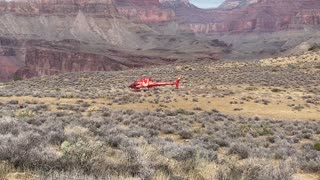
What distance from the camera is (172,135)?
17406mm

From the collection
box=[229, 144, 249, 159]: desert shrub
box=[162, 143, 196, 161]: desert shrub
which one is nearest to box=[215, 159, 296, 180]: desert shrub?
box=[162, 143, 196, 161]: desert shrub

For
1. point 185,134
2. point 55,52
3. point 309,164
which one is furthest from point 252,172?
point 55,52

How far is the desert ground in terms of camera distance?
28.4 ft

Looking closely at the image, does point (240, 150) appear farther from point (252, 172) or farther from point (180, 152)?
point (252, 172)

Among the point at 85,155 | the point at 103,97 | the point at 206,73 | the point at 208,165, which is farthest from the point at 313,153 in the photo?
the point at 206,73

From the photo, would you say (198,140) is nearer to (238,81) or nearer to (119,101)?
(119,101)

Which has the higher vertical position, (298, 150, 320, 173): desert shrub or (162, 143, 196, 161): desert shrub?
(162, 143, 196, 161): desert shrub

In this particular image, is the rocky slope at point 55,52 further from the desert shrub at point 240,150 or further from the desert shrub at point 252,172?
the desert shrub at point 252,172

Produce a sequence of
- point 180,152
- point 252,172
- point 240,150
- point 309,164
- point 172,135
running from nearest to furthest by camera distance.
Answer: point 252,172 → point 180,152 → point 309,164 → point 240,150 → point 172,135

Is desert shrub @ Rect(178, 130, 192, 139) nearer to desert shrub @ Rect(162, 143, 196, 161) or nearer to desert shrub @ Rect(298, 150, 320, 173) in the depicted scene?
desert shrub @ Rect(298, 150, 320, 173)

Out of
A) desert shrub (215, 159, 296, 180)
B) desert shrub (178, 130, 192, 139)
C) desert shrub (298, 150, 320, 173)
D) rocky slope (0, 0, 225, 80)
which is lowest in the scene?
rocky slope (0, 0, 225, 80)

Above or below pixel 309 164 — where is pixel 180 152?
above

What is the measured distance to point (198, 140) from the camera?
50.5 feet

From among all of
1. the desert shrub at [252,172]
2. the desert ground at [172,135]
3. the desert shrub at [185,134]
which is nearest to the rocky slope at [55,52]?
the desert ground at [172,135]
